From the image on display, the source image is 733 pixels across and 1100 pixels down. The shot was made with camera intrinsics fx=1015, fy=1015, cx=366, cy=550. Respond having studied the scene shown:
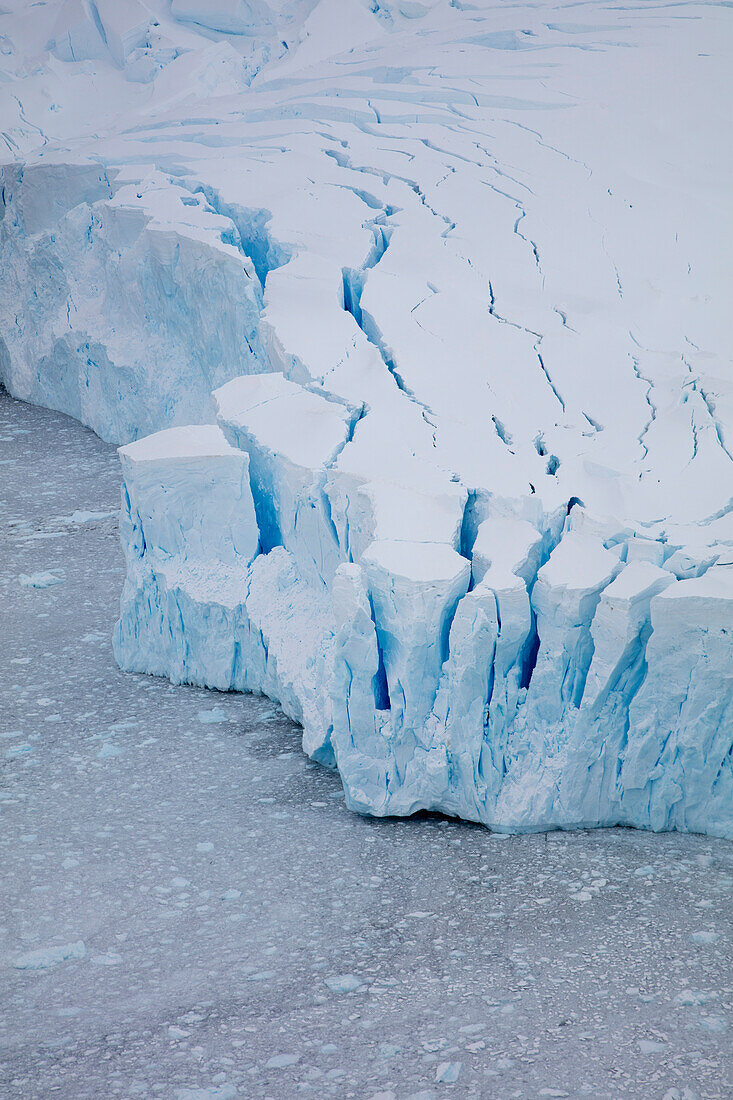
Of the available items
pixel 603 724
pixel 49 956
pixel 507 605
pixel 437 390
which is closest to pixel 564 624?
pixel 507 605

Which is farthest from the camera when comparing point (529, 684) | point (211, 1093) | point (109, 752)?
point (109, 752)

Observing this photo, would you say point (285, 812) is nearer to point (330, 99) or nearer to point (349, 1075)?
point (349, 1075)

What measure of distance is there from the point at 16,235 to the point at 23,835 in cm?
416

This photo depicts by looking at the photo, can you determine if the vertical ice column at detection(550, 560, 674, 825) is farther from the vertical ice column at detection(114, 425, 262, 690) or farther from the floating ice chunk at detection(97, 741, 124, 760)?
the floating ice chunk at detection(97, 741, 124, 760)

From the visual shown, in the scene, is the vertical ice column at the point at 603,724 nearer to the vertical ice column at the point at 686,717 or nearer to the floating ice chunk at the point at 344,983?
the vertical ice column at the point at 686,717

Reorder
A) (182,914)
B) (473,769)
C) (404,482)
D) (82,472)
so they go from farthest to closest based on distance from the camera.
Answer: (82,472) < (404,482) < (473,769) < (182,914)

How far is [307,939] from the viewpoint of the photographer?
1.97 meters

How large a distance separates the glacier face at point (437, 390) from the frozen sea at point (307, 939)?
6.7 inches

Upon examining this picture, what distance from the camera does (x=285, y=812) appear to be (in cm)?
240

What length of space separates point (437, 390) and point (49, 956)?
6.10 feet

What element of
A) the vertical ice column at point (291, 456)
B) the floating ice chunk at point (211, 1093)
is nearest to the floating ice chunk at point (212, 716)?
the vertical ice column at point (291, 456)

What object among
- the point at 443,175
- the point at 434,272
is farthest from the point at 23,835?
the point at 443,175

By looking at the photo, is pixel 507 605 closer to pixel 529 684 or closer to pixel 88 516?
pixel 529 684

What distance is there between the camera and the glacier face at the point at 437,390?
7.36ft
